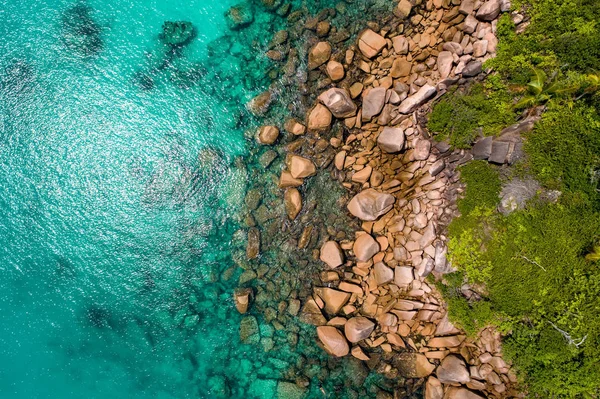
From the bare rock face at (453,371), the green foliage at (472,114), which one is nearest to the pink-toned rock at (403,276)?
the bare rock face at (453,371)

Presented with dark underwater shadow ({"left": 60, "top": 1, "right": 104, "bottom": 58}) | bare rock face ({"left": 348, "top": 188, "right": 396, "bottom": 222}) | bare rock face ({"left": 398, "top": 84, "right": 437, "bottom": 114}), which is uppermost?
dark underwater shadow ({"left": 60, "top": 1, "right": 104, "bottom": 58})

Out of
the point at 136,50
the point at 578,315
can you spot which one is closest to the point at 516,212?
the point at 578,315

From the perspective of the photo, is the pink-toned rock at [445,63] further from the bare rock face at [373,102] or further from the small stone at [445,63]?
the bare rock face at [373,102]

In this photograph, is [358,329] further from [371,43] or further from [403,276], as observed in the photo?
[371,43]

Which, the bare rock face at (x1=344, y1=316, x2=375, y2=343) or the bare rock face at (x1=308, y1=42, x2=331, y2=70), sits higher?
the bare rock face at (x1=308, y1=42, x2=331, y2=70)

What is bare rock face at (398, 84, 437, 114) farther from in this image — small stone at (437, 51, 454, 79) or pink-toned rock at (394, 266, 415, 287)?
pink-toned rock at (394, 266, 415, 287)

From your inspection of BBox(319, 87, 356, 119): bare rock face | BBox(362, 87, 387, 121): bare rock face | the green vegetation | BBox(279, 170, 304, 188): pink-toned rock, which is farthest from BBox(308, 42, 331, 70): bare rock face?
the green vegetation
